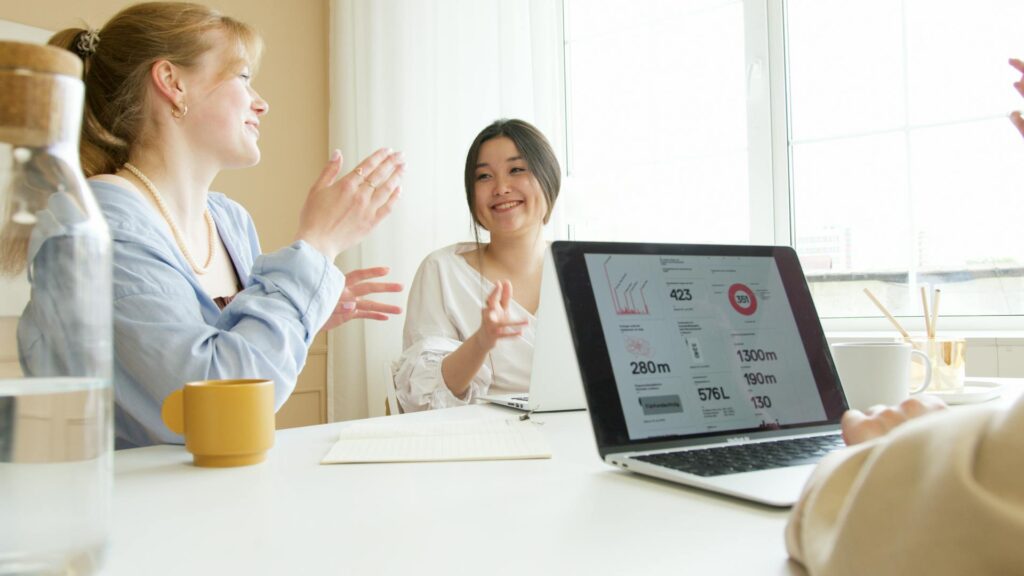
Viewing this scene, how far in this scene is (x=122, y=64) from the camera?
1329 millimetres

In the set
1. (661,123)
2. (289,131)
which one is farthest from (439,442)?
(289,131)

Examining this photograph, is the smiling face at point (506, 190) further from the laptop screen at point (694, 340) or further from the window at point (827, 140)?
the laptop screen at point (694, 340)

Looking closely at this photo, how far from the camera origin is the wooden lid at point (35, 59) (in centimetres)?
38

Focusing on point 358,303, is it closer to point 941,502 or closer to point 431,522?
point 431,522

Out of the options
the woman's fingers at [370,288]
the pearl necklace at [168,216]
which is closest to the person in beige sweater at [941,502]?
the woman's fingers at [370,288]

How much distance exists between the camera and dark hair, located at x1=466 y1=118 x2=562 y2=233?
2215mm

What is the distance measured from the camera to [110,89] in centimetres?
133

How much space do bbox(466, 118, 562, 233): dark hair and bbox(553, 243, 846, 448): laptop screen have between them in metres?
1.30

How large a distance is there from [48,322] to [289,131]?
10.7ft

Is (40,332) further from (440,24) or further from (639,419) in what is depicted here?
(440,24)

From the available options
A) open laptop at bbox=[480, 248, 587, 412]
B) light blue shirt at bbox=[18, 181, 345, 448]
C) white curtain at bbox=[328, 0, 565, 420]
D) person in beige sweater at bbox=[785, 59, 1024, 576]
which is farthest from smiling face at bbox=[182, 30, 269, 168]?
white curtain at bbox=[328, 0, 565, 420]

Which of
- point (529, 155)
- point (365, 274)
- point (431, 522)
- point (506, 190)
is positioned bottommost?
point (431, 522)

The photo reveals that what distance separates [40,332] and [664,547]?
40 centimetres

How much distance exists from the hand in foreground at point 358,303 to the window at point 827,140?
1285mm
